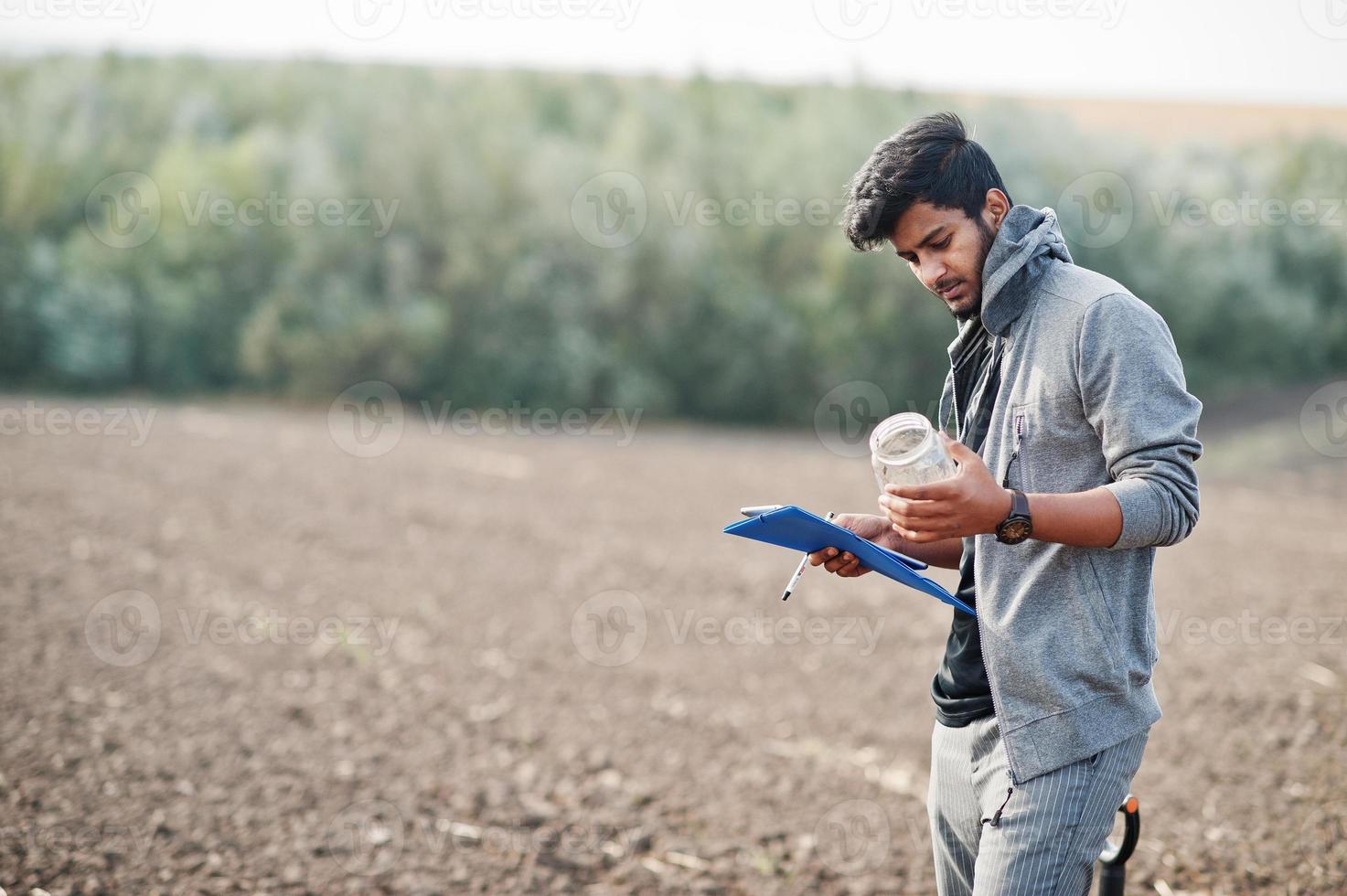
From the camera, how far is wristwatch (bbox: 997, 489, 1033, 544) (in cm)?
183

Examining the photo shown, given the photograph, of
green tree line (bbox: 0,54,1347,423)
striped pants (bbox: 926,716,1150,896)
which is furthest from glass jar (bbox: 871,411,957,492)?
green tree line (bbox: 0,54,1347,423)

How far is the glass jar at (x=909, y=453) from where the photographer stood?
197cm

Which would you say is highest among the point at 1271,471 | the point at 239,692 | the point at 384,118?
the point at 384,118

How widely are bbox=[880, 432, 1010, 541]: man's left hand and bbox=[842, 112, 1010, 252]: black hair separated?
487 mm

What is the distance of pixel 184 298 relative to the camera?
19531 mm

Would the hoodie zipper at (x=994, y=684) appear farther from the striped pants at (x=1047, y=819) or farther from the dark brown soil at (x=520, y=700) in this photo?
the dark brown soil at (x=520, y=700)

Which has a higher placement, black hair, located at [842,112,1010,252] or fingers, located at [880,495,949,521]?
black hair, located at [842,112,1010,252]

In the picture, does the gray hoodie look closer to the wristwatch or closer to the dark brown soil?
the wristwatch

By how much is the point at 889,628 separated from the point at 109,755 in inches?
178

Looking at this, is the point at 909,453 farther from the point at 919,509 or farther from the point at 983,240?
the point at 983,240

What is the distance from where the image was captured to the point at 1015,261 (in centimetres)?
198

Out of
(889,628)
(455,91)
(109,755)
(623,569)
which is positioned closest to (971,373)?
(109,755)

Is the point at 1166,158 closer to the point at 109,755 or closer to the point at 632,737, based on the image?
the point at 632,737

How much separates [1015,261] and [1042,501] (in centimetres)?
45
